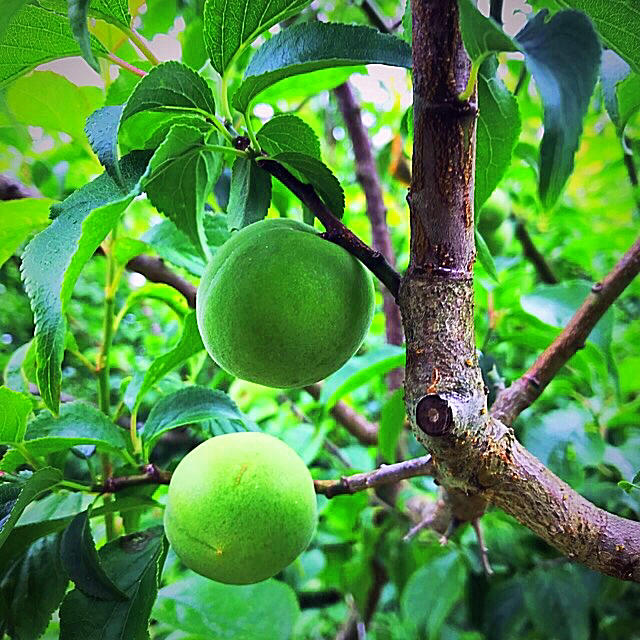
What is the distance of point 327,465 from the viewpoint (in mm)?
1754

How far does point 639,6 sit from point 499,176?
182mm

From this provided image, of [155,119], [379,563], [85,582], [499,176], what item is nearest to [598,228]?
[379,563]

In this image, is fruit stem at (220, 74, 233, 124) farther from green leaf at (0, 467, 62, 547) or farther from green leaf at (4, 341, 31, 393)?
green leaf at (4, 341, 31, 393)

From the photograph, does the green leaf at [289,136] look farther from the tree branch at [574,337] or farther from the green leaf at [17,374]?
the green leaf at [17,374]

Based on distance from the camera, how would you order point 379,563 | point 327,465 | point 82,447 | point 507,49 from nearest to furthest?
point 507,49 → point 82,447 → point 379,563 → point 327,465

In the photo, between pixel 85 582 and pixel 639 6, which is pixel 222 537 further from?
pixel 639 6

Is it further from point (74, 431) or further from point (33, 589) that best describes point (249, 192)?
point (33, 589)

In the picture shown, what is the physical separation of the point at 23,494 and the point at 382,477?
1.02 ft

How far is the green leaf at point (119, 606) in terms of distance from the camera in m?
0.55

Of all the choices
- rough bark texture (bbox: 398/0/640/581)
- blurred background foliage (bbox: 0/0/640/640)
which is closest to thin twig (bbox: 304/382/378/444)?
blurred background foliage (bbox: 0/0/640/640)

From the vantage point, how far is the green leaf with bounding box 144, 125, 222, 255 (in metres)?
0.52

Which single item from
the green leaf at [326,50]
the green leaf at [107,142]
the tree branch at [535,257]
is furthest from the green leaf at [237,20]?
the tree branch at [535,257]

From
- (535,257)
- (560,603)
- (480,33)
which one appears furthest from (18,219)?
(535,257)

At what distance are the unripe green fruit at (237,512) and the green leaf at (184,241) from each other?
0.83ft
